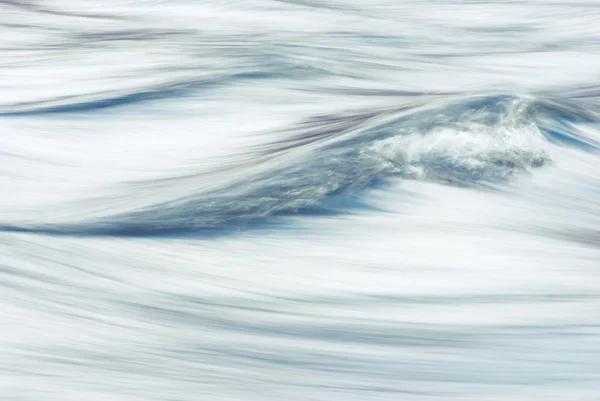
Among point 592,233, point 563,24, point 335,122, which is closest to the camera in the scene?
point 592,233

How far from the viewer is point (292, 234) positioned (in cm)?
196

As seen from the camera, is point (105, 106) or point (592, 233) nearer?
point (592, 233)

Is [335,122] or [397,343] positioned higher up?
[335,122]

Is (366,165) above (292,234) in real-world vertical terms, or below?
above

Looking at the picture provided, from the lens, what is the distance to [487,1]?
4910mm

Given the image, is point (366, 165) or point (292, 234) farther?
point (366, 165)

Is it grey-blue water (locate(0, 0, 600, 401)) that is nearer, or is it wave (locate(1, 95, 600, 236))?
grey-blue water (locate(0, 0, 600, 401))

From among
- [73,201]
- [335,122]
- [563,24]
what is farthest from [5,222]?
[563,24]

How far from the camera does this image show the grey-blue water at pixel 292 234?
1.48 metres

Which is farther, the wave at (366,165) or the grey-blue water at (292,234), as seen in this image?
the wave at (366,165)

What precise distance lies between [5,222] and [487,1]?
11.0ft

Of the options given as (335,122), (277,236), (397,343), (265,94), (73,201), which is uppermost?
(265,94)

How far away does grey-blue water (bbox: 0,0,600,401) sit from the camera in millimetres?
1484

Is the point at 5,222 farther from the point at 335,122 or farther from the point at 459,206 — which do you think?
the point at 335,122
